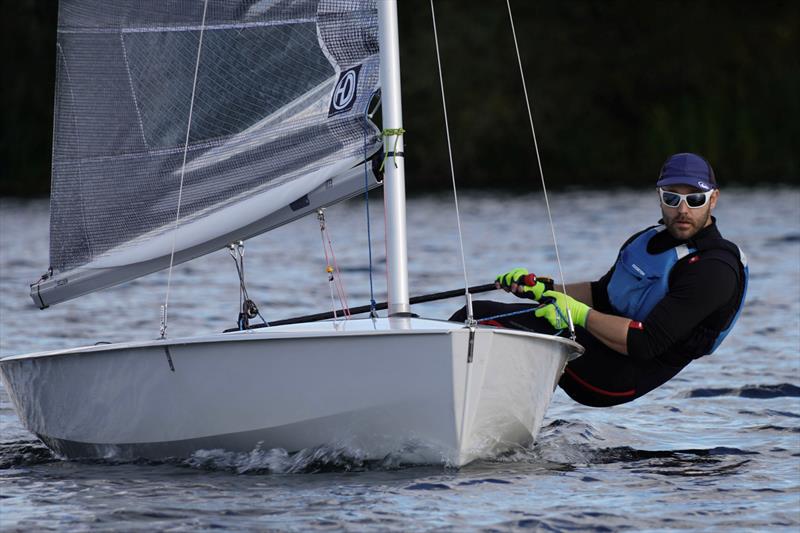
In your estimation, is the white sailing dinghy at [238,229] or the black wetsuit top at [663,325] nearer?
the white sailing dinghy at [238,229]

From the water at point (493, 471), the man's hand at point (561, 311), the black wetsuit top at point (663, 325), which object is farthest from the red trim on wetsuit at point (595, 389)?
the man's hand at point (561, 311)

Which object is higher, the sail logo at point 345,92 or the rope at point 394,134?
the sail logo at point 345,92

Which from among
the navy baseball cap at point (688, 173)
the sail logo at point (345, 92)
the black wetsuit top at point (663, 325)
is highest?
the sail logo at point (345, 92)

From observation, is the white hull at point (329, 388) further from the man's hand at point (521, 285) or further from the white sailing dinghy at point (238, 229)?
the man's hand at point (521, 285)

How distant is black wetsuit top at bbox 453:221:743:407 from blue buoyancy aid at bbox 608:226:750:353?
36mm

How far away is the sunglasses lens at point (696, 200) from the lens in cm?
715

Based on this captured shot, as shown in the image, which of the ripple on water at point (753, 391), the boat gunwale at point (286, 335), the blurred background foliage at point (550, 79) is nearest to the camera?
the boat gunwale at point (286, 335)

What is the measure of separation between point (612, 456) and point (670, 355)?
59 centimetres

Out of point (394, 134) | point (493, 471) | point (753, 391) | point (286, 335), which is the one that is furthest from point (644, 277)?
point (753, 391)

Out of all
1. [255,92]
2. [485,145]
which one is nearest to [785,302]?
[255,92]

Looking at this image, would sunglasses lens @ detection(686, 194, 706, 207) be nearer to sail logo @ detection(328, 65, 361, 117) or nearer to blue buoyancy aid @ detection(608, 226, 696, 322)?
blue buoyancy aid @ detection(608, 226, 696, 322)

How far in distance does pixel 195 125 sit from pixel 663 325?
8.11 feet

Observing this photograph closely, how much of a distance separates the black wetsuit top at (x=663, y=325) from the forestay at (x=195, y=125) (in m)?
1.08

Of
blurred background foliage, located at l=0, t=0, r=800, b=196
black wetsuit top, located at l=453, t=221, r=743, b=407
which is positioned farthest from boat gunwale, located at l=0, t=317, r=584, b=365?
blurred background foliage, located at l=0, t=0, r=800, b=196
